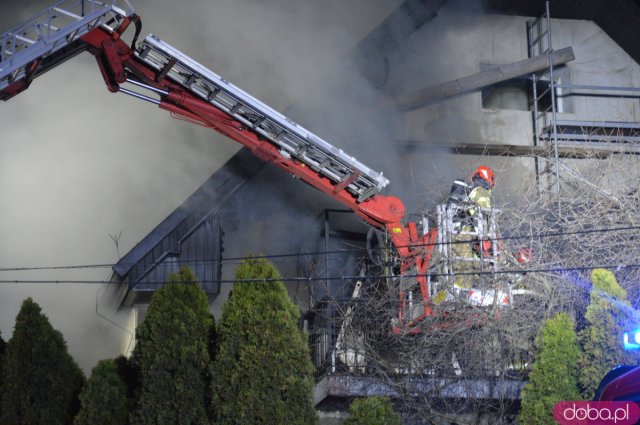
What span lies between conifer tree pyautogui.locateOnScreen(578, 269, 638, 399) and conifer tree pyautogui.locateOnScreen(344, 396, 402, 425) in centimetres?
214

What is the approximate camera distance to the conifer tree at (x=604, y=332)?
1055 cm

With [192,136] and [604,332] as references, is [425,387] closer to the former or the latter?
[604,332]

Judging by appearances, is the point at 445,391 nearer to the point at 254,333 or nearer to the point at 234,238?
the point at 254,333

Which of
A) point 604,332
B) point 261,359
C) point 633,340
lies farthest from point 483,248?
point 633,340

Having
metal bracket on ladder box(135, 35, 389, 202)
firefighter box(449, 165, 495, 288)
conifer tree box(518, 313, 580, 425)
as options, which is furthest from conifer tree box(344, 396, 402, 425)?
metal bracket on ladder box(135, 35, 389, 202)

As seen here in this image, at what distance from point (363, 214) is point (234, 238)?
2.73 metres

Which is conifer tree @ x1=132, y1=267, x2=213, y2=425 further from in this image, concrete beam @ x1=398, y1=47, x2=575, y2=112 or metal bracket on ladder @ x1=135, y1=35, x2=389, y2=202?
concrete beam @ x1=398, y1=47, x2=575, y2=112

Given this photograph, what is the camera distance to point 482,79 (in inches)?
669

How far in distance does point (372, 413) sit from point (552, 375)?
6.57ft

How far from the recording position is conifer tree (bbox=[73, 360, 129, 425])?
1072cm

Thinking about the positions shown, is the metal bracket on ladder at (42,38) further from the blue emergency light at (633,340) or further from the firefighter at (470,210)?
the blue emergency light at (633,340)

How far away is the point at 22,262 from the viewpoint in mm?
15609

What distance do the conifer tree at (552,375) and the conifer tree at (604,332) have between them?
0.15 metres

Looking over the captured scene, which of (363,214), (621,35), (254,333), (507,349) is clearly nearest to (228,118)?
(363,214)
